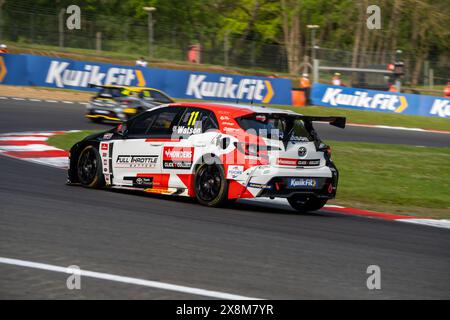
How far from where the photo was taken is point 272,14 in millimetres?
64250

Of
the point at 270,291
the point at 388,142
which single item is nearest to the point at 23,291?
the point at 270,291

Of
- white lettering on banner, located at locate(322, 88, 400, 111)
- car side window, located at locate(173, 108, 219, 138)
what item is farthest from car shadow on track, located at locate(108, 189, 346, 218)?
white lettering on banner, located at locate(322, 88, 400, 111)

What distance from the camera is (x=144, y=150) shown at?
478 inches

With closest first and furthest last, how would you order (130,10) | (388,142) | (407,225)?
(407,225), (388,142), (130,10)

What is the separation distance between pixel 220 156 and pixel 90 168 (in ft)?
7.75

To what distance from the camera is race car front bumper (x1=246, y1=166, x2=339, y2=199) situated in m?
11.1

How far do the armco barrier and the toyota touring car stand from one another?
2199cm

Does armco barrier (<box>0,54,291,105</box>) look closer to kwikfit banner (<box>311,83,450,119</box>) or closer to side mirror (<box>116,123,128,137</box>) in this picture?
kwikfit banner (<box>311,83,450,119</box>)

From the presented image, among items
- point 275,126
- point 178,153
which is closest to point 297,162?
point 275,126

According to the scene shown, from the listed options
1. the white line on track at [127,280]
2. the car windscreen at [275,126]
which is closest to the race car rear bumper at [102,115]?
the car windscreen at [275,126]

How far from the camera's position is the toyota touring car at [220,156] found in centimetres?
1114

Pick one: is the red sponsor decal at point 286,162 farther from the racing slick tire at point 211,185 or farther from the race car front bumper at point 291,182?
the racing slick tire at point 211,185
